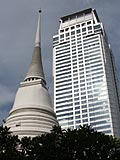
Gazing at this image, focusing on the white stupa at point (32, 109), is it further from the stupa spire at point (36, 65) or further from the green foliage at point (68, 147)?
the green foliage at point (68, 147)

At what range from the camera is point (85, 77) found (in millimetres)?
103438

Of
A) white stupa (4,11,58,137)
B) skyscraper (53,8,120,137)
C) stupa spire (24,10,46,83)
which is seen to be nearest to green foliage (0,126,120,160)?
white stupa (4,11,58,137)

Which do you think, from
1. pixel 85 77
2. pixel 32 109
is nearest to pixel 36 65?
pixel 32 109

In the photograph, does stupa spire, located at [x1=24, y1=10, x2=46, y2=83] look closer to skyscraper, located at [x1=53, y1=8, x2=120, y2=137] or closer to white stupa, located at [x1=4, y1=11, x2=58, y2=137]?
white stupa, located at [x1=4, y1=11, x2=58, y2=137]

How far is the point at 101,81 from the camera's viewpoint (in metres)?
98.3

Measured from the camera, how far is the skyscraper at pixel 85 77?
92.6 meters

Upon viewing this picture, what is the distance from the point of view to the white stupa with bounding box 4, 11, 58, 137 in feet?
119

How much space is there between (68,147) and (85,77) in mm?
81795

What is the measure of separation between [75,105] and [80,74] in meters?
13.2

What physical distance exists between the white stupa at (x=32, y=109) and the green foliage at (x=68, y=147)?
1195 cm

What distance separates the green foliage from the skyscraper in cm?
6328

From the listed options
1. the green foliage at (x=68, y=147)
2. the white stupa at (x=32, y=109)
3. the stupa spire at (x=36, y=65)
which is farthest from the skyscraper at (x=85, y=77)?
the green foliage at (x=68, y=147)

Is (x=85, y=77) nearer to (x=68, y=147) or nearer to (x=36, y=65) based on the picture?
(x=36, y=65)

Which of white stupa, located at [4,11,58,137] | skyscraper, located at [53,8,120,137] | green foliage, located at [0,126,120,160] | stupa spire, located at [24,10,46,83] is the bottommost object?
green foliage, located at [0,126,120,160]
